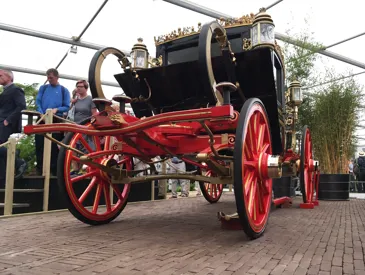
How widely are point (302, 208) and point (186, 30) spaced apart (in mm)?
2805

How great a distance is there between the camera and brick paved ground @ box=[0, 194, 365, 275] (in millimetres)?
1789

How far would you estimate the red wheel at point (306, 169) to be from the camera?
4.45 metres

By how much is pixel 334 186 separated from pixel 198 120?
511cm

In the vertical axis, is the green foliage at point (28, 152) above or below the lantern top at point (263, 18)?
below

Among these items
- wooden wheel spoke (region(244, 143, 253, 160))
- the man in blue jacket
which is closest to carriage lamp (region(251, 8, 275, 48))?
wooden wheel spoke (region(244, 143, 253, 160))

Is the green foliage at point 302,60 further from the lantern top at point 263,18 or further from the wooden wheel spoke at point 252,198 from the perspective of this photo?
the wooden wheel spoke at point 252,198

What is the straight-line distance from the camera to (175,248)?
221 cm

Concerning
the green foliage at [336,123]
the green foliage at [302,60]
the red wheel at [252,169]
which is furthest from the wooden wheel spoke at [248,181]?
the green foliage at [302,60]

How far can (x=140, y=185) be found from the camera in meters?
5.82

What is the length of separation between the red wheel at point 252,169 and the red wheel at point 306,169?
1714 millimetres

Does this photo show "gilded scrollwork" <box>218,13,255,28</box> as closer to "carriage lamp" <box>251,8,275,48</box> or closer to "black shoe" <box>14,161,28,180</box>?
"carriage lamp" <box>251,8,275,48</box>

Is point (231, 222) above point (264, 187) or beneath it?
beneath

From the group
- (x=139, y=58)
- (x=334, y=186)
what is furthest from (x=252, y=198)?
(x=334, y=186)

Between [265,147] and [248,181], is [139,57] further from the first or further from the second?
[248,181]
